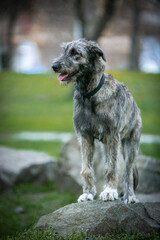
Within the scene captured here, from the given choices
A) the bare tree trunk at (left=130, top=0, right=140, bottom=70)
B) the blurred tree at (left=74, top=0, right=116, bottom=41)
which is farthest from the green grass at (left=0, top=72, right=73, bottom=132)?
the bare tree trunk at (left=130, top=0, right=140, bottom=70)

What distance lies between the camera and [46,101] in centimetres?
2669

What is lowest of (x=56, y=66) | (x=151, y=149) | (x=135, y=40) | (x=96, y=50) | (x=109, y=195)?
(x=151, y=149)

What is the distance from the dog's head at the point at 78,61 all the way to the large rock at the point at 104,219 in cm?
181

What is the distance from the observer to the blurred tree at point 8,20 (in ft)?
87.4

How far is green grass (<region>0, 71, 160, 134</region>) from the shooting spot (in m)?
20.9

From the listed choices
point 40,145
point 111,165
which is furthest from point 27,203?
point 40,145

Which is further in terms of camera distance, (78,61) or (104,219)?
(78,61)

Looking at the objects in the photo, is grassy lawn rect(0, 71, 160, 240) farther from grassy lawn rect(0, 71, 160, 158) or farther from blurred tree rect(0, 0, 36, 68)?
blurred tree rect(0, 0, 36, 68)

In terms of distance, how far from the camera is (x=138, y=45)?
28.7m

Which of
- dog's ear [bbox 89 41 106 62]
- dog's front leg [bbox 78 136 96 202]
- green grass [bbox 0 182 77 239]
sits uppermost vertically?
dog's ear [bbox 89 41 106 62]

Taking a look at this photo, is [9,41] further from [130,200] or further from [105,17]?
[130,200]

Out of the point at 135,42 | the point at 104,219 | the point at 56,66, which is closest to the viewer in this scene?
the point at 104,219

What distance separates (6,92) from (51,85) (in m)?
3.14

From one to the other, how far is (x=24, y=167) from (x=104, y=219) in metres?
5.53
